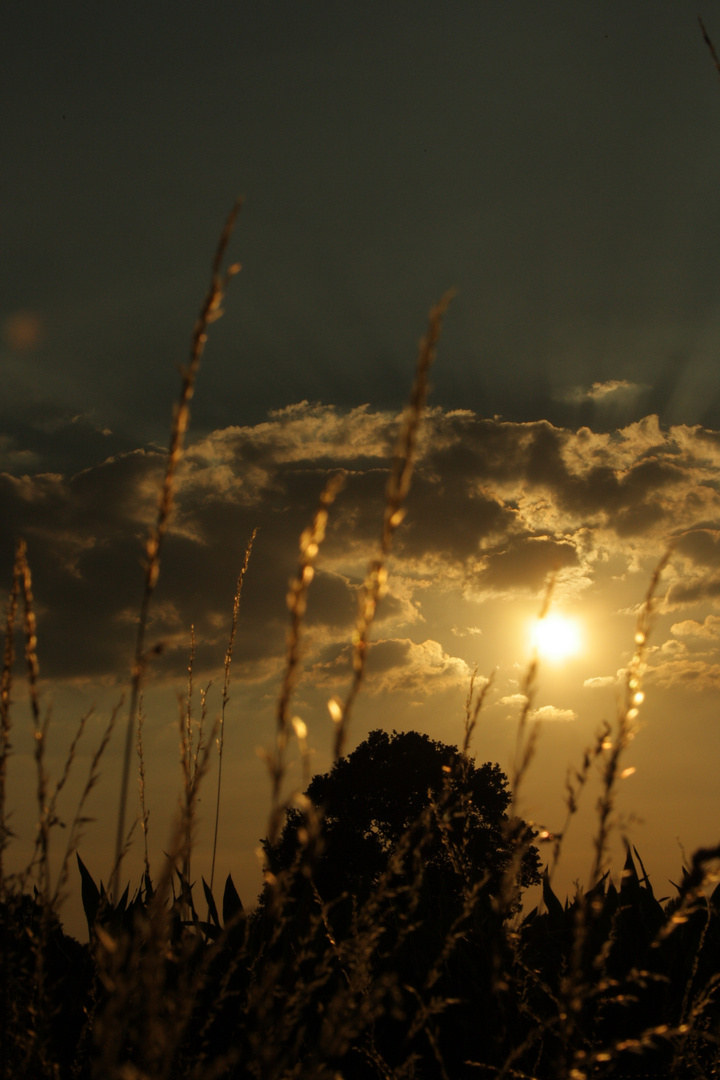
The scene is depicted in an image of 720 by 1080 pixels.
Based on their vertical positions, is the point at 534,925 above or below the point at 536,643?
below

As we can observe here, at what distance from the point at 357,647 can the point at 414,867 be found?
103 centimetres

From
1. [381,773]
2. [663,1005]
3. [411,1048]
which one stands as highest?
[381,773]

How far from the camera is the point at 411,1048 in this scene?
8.73ft

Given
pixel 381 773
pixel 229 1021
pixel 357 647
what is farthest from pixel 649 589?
pixel 381 773

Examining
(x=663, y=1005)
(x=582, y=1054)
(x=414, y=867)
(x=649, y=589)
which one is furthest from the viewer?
(x=663, y=1005)

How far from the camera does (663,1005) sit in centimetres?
245

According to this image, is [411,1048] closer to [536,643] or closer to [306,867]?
[536,643]

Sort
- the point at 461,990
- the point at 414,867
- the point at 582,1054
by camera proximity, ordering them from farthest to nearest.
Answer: the point at 461,990, the point at 414,867, the point at 582,1054

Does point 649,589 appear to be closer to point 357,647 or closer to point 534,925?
point 357,647

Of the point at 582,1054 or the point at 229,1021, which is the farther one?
the point at 229,1021

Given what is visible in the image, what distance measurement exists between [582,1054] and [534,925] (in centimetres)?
207

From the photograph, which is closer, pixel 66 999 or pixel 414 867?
pixel 414 867

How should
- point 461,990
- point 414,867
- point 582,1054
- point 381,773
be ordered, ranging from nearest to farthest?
point 582,1054 → point 414,867 → point 461,990 → point 381,773

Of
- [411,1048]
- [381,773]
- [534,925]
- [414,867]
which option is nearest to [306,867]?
[414,867]
